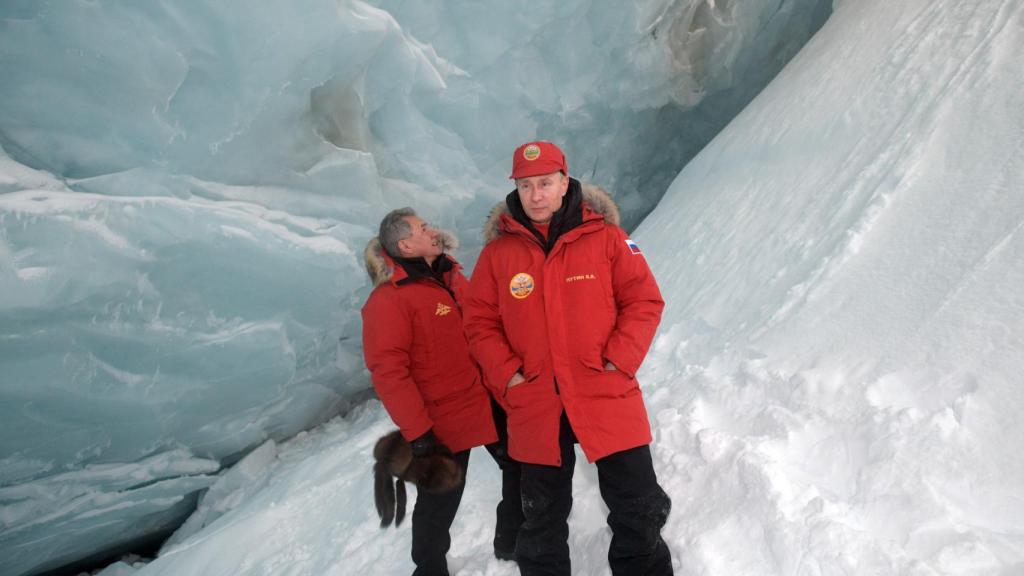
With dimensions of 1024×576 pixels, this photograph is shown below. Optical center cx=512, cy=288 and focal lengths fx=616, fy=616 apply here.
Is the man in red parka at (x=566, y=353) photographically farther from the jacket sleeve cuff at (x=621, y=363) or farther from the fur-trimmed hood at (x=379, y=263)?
the fur-trimmed hood at (x=379, y=263)

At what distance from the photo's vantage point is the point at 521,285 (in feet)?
5.56

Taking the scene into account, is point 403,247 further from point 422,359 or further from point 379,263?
point 422,359

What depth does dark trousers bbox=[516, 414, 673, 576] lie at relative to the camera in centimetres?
161

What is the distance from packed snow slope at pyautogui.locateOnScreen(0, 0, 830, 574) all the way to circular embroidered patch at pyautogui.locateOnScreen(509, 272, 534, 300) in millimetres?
2474

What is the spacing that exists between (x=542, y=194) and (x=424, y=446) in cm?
89

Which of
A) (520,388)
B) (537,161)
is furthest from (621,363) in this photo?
(537,161)

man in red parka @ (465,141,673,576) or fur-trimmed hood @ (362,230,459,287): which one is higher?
fur-trimmed hood @ (362,230,459,287)

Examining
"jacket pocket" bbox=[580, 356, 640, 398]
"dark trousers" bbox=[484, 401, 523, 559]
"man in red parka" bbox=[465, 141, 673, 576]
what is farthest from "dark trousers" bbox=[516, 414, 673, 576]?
"dark trousers" bbox=[484, 401, 523, 559]

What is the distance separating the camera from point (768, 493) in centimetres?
163

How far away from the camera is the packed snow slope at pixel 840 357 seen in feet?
4.86

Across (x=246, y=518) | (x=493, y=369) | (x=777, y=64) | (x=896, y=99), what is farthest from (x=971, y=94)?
(x=246, y=518)

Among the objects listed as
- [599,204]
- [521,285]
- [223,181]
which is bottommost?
[521,285]

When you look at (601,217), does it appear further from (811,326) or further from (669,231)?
(669,231)

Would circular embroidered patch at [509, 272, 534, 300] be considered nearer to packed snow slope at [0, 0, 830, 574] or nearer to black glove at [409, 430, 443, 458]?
black glove at [409, 430, 443, 458]
